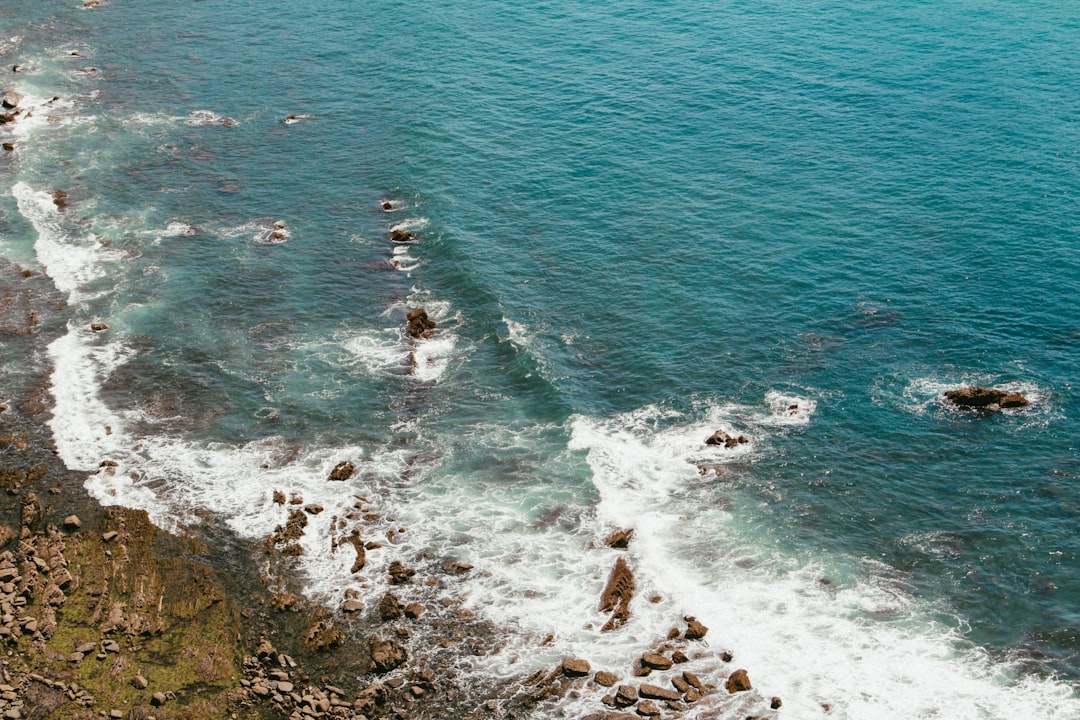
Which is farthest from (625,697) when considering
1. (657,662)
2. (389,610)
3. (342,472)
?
(342,472)

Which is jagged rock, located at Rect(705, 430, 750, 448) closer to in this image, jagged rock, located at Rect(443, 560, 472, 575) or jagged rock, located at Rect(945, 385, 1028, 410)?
jagged rock, located at Rect(945, 385, 1028, 410)

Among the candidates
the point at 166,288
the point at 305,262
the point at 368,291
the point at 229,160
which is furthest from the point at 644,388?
the point at 229,160

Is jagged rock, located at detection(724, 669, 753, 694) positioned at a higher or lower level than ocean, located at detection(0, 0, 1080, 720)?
lower

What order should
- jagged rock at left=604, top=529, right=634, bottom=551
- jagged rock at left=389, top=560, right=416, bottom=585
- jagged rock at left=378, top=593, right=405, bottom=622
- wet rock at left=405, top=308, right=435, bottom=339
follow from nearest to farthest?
1. jagged rock at left=378, top=593, right=405, bottom=622
2. jagged rock at left=389, top=560, right=416, bottom=585
3. jagged rock at left=604, top=529, right=634, bottom=551
4. wet rock at left=405, top=308, right=435, bottom=339

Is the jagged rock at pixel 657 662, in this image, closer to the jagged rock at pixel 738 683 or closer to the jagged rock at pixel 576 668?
the jagged rock at pixel 576 668

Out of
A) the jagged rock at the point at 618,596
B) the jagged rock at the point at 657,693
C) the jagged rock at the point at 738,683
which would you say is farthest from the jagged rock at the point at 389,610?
the jagged rock at the point at 738,683

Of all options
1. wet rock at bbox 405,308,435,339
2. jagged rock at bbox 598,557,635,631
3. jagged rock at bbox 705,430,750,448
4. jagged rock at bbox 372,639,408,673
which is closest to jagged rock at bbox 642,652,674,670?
jagged rock at bbox 598,557,635,631

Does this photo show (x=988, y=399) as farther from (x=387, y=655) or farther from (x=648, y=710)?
(x=387, y=655)
